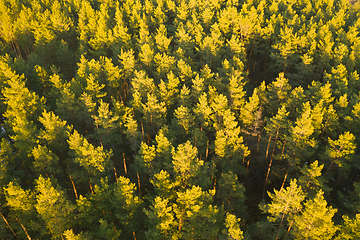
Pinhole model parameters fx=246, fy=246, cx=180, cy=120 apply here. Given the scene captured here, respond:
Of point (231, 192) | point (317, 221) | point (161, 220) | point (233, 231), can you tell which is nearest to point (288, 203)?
point (317, 221)

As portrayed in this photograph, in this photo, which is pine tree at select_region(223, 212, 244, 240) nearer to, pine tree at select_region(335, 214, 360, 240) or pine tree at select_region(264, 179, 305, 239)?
pine tree at select_region(264, 179, 305, 239)

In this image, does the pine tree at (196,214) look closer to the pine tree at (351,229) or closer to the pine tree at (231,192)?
the pine tree at (231,192)

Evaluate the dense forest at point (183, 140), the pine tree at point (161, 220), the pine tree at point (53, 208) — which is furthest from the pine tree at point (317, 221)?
the pine tree at point (53, 208)

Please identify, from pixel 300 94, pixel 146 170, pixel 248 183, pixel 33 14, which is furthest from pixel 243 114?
pixel 33 14

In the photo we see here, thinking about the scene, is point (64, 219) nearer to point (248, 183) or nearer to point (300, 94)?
point (248, 183)

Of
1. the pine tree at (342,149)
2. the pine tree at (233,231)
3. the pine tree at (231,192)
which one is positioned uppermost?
the pine tree at (342,149)

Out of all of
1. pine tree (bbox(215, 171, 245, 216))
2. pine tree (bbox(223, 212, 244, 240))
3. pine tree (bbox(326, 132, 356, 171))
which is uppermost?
pine tree (bbox(326, 132, 356, 171))

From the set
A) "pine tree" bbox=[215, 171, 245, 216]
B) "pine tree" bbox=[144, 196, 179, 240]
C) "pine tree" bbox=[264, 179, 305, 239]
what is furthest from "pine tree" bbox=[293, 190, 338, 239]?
"pine tree" bbox=[144, 196, 179, 240]

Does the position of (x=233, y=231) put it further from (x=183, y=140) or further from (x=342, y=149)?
(x=183, y=140)
